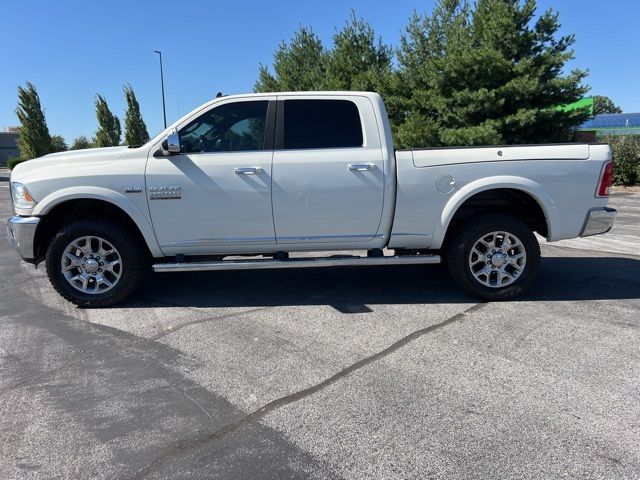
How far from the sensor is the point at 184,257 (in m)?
5.17

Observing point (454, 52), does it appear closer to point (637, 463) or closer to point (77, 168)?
point (77, 168)

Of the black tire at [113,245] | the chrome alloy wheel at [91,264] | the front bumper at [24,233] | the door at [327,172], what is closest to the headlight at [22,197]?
the front bumper at [24,233]

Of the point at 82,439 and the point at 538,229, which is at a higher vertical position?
the point at 538,229

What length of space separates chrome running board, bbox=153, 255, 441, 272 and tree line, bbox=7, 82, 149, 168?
123ft

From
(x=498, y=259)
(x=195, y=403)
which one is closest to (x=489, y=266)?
(x=498, y=259)

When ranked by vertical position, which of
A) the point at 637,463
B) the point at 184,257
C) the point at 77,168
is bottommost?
the point at 637,463

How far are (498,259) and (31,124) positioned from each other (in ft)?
148

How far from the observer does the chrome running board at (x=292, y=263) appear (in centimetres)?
488

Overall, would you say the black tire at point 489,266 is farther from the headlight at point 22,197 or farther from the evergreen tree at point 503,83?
the evergreen tree at point 503,83

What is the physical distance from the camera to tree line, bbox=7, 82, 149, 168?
41031 mm

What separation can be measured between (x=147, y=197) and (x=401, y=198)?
250 centimetres

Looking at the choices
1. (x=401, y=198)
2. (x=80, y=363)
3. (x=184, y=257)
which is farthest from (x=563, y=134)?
(x=80, y=363)

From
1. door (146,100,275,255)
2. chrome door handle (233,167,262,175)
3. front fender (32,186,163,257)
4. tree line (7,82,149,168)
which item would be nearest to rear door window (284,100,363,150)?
door (146,100,275,255)

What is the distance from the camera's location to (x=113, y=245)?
4.93 metres
